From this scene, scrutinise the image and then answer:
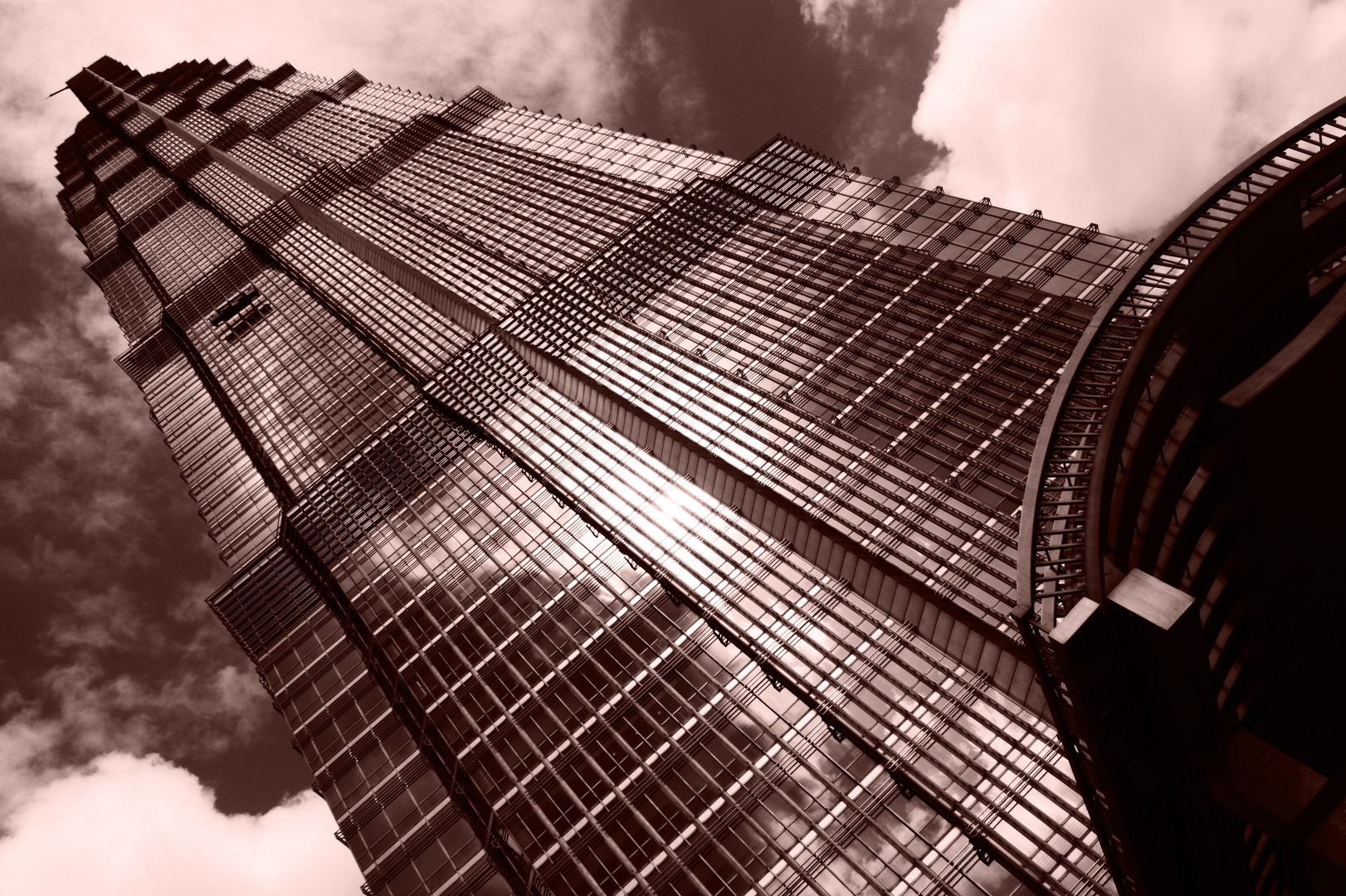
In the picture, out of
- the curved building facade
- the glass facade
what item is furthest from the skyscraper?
the curved building facade

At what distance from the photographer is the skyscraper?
1580 inches

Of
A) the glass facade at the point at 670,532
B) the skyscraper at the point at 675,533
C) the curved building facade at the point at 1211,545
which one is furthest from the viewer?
the glass facade at the point at 670,532

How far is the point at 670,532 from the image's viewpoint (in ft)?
181

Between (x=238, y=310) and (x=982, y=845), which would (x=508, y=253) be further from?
(x=982, y=845)

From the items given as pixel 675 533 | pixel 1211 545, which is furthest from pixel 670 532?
pixel 1211 545

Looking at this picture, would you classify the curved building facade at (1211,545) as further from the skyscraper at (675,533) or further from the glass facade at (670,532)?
the glass facade at (670,532)

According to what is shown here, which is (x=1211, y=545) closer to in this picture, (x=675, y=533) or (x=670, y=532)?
(x=675, y=533)

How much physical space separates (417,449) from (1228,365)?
197ft

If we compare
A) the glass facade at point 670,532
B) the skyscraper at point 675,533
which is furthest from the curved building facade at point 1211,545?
the glass facade at point 670,532

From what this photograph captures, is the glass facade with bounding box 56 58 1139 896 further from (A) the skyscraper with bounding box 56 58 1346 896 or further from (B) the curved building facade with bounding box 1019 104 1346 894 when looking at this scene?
(B) the curved building facade with bounding box 1019 104 1346 894

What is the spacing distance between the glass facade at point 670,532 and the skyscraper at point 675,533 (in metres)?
0.21

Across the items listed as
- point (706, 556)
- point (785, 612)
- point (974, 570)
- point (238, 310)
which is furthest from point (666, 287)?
point (238, 310)

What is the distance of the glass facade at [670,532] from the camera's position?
40562mm

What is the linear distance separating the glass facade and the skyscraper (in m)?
0.21
